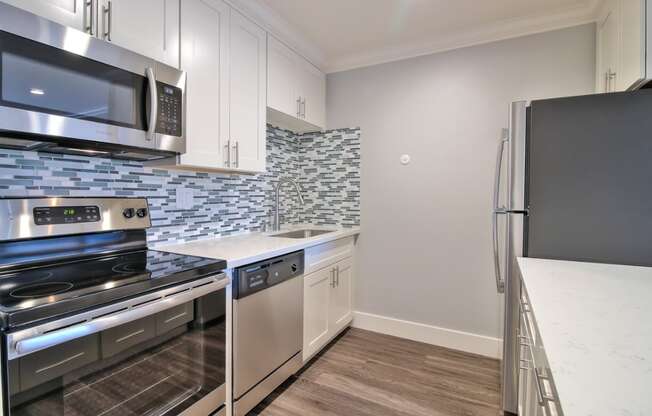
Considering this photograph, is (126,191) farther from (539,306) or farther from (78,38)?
(539,306)

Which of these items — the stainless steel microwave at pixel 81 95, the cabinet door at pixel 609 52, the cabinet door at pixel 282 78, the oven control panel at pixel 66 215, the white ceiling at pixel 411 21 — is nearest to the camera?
the stainless steel microwave at pixel 81 95

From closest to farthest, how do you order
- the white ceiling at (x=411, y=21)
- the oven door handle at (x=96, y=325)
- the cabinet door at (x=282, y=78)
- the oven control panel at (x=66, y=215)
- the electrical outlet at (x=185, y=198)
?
the oven door handle at (x=96, y=325) → the oven control panel at (x=66, y=215) → the electrical outlet at (x=185, y=198) → the white ceiling at (x=411, y=21) → the cabinet door at (x=282, y=78)

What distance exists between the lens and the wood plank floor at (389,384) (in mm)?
1834

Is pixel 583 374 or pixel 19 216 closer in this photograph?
pixel 583 374

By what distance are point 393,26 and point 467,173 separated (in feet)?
4.07

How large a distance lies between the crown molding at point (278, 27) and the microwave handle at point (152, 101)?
820 millimetres

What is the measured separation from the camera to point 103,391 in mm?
1051

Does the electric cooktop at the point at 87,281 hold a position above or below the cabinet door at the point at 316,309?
above

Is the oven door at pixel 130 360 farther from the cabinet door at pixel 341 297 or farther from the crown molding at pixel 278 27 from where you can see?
the crown molding at pixel 278 27

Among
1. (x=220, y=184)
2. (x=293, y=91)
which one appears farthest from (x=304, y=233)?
(x=293, y=91)

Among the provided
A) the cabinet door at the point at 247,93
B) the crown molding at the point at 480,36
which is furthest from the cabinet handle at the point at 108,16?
the crown molding at the point at 480,36

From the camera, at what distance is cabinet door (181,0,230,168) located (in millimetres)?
1679

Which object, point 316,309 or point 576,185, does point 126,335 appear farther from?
point 576,185

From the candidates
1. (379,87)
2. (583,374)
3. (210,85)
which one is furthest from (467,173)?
(583,374)
